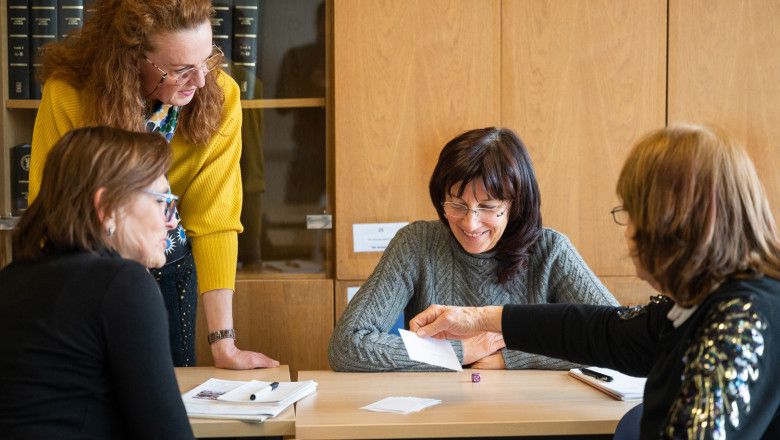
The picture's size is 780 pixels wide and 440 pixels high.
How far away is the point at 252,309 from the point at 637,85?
5.58 feet

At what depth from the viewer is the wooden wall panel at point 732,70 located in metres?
3.00

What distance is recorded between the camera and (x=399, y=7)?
292cm

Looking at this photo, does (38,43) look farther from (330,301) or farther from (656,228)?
(656,228)

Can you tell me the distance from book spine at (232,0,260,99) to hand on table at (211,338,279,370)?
1310 millimetres

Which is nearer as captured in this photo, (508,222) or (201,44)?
(201,44)

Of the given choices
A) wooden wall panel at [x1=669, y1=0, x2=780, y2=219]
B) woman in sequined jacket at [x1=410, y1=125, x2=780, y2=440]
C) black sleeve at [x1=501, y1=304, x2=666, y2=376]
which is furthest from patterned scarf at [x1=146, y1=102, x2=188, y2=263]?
wooden wall panel at [x1=669, y1=0, x2=780, y2=219]

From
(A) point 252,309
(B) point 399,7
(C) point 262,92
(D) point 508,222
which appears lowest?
(A) point 252,309

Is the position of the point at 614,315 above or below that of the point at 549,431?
above

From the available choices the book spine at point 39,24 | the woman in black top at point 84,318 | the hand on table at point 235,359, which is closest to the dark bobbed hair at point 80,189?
the woman in black top at point 84,318

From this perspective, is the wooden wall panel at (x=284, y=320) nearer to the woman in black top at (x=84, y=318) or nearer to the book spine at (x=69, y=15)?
the book spine at (x=69, y=15)

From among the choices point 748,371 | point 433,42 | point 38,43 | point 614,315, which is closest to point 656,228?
point 748,371

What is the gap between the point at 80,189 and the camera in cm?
127

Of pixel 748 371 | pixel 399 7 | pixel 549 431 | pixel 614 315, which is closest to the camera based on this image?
pixel 748 371

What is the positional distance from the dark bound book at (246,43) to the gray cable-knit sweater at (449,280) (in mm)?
1065
